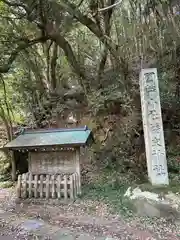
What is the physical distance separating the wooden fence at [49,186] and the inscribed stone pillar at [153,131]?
1.79 metres

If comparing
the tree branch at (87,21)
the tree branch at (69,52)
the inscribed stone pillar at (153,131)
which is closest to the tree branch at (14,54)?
the tree branch at (69,52)

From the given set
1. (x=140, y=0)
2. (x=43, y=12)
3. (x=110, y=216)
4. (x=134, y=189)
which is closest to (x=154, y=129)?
(x=134, y=189)

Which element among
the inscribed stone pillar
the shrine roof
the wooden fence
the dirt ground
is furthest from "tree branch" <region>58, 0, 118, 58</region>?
the dirt ground

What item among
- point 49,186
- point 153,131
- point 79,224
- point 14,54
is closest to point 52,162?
point 49,186

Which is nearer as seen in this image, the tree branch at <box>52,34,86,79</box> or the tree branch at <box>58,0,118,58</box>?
the tree branch at <box>58,0,118,58</box>

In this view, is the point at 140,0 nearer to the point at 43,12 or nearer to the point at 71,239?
the point at 43,12

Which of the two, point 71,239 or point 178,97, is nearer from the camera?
point 71,239

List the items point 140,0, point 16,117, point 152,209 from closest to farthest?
point 152,209 < point 140,0 < point 16,117

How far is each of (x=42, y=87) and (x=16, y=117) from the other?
161 centimetres

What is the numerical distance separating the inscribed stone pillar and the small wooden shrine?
4.76 feet

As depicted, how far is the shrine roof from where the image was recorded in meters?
6.39

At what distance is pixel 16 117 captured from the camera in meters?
11.1

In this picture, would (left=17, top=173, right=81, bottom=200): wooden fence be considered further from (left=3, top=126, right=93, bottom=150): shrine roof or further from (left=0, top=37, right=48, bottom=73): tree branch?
(left=0, top=37, right=48, bottom=73): tree branch

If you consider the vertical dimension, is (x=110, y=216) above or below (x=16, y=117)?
below
